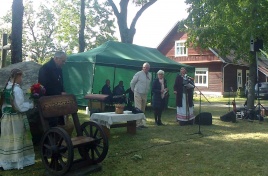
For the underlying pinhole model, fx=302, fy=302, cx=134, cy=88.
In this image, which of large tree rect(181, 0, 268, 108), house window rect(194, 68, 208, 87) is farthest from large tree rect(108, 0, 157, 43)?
large tree rect(181, 0, 268, 108)

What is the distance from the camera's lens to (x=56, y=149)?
159 inches

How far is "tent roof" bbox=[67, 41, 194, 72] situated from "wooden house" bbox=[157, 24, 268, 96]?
11.4m

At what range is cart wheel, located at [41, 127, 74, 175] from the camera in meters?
3.93

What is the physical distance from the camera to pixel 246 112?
1058cm

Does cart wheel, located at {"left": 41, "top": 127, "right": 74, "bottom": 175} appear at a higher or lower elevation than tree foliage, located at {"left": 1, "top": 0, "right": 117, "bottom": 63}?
lower

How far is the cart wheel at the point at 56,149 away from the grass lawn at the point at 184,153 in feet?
1.24

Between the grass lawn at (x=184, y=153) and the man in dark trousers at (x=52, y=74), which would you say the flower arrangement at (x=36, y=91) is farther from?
the grass lawn at (x=184, y=153)

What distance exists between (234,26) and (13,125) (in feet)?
30.5

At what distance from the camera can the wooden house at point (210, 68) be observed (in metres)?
25.8

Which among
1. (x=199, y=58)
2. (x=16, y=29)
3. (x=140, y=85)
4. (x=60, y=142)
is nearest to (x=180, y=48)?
(x=199, y=58)

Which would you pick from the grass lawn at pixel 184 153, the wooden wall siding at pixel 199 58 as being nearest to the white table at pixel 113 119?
the grass lawn at pixel 184 153

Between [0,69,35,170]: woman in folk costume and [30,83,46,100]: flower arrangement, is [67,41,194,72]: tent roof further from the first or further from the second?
[0,69,35,170]: woman in folk costume

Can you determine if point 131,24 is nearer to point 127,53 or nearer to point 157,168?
point 127,53

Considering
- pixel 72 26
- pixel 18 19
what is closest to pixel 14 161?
pixel 18 19
